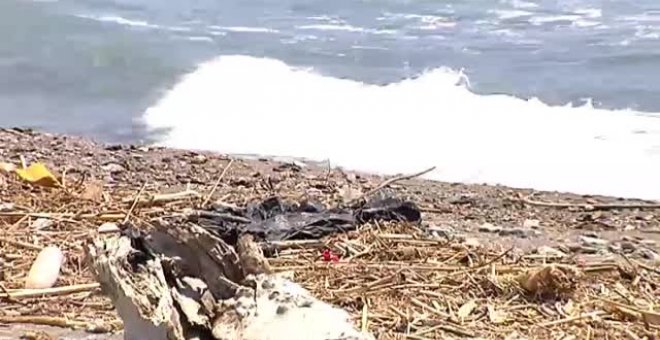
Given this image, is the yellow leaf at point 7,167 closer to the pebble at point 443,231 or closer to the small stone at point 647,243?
the pebble at point 443,231

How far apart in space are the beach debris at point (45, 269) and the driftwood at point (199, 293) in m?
1.06

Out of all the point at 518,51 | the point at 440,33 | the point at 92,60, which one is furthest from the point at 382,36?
the point at 92,60

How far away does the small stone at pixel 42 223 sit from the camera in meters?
5.17

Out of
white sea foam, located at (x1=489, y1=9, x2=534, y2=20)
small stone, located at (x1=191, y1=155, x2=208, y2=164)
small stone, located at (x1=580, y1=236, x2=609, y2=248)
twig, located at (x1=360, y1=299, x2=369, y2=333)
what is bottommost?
small stone, located at (x1=580, y1=236, x2=609, y2=248)

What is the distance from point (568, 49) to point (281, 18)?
448 centimetres

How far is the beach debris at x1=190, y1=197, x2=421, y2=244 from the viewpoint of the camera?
5.09 m

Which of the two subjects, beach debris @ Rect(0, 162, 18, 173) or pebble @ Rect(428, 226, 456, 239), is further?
beach debris @ Rect(0, 162, 18, 173)

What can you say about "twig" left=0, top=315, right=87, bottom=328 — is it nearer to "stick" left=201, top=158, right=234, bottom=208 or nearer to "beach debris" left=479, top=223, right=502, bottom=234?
"stick" left=201, top=158, right=234, bottom=208

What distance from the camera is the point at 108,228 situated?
5.06m

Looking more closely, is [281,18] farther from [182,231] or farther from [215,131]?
[182,231]

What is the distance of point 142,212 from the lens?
5.47 meters

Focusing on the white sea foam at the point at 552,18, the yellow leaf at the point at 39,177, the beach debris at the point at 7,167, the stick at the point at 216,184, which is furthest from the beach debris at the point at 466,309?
the white sea foam at the point at 552,18

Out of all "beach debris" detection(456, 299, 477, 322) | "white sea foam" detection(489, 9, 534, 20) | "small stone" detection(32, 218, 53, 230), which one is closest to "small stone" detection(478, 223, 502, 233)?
"beach debris" detection(456, 299, 477, 322)

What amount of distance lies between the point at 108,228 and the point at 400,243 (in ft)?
4.15
